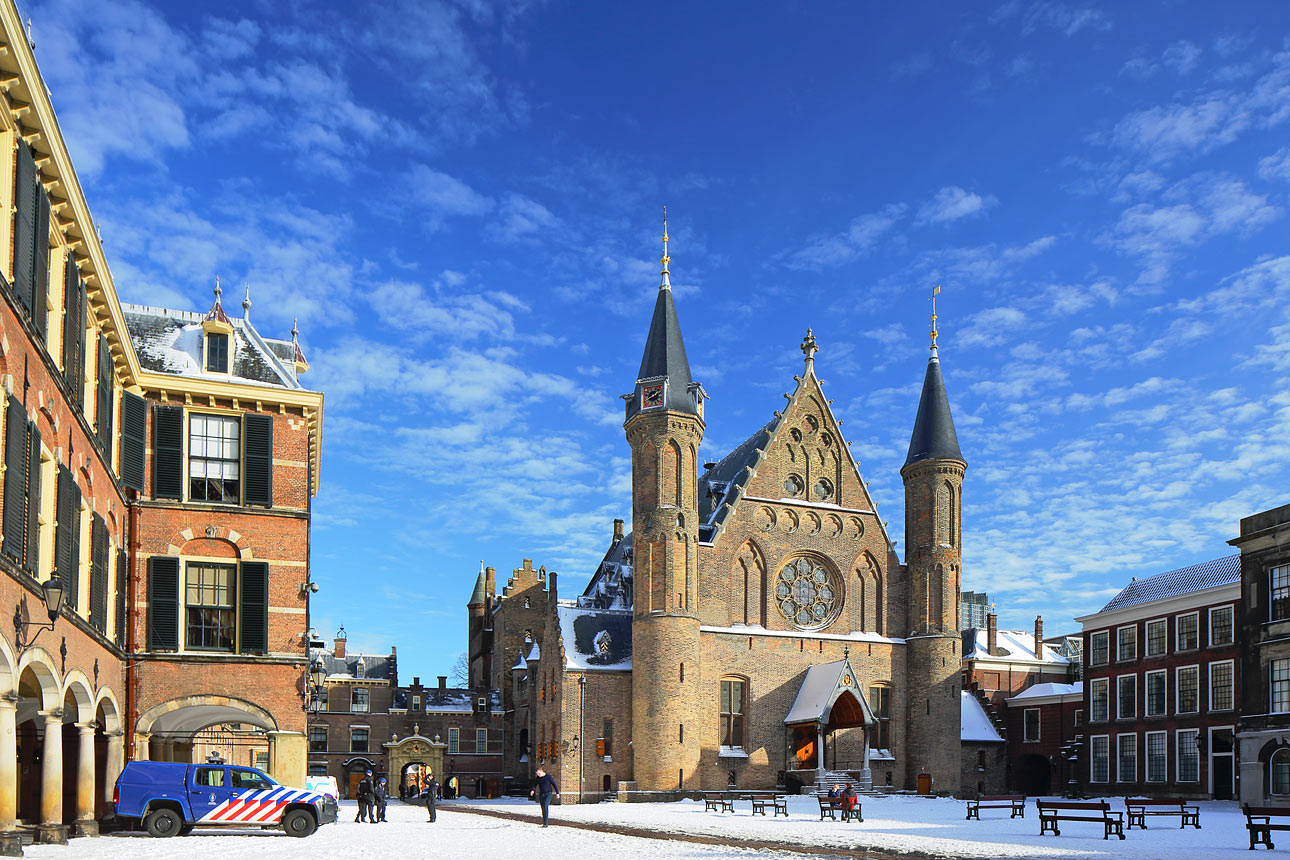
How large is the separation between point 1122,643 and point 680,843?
125 ft

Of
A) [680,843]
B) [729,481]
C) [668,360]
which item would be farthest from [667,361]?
[680,843]

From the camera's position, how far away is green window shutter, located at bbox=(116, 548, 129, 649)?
85.8 ft

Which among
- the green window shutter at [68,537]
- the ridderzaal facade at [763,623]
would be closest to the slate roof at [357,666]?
the ridderzaal facade at [763,623]

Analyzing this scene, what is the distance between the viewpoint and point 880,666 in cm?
5250

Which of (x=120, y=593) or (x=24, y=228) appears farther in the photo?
(x=120, y=593)

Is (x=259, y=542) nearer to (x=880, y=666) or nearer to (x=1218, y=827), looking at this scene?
(x=1218, y=827)

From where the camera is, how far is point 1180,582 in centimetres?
5091

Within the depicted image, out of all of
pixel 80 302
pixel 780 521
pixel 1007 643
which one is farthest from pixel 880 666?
pixel 80 302

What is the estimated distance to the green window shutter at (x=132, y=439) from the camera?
26469 millimetres

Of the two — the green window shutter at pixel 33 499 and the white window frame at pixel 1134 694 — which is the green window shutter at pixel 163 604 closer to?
the green window shutter at pixel 33 499

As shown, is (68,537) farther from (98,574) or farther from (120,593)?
(120,593)

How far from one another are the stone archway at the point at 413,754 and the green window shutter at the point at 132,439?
1809 inches

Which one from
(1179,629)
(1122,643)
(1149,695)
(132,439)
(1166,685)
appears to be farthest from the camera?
(1122,643)

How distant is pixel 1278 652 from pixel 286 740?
32.2 m
